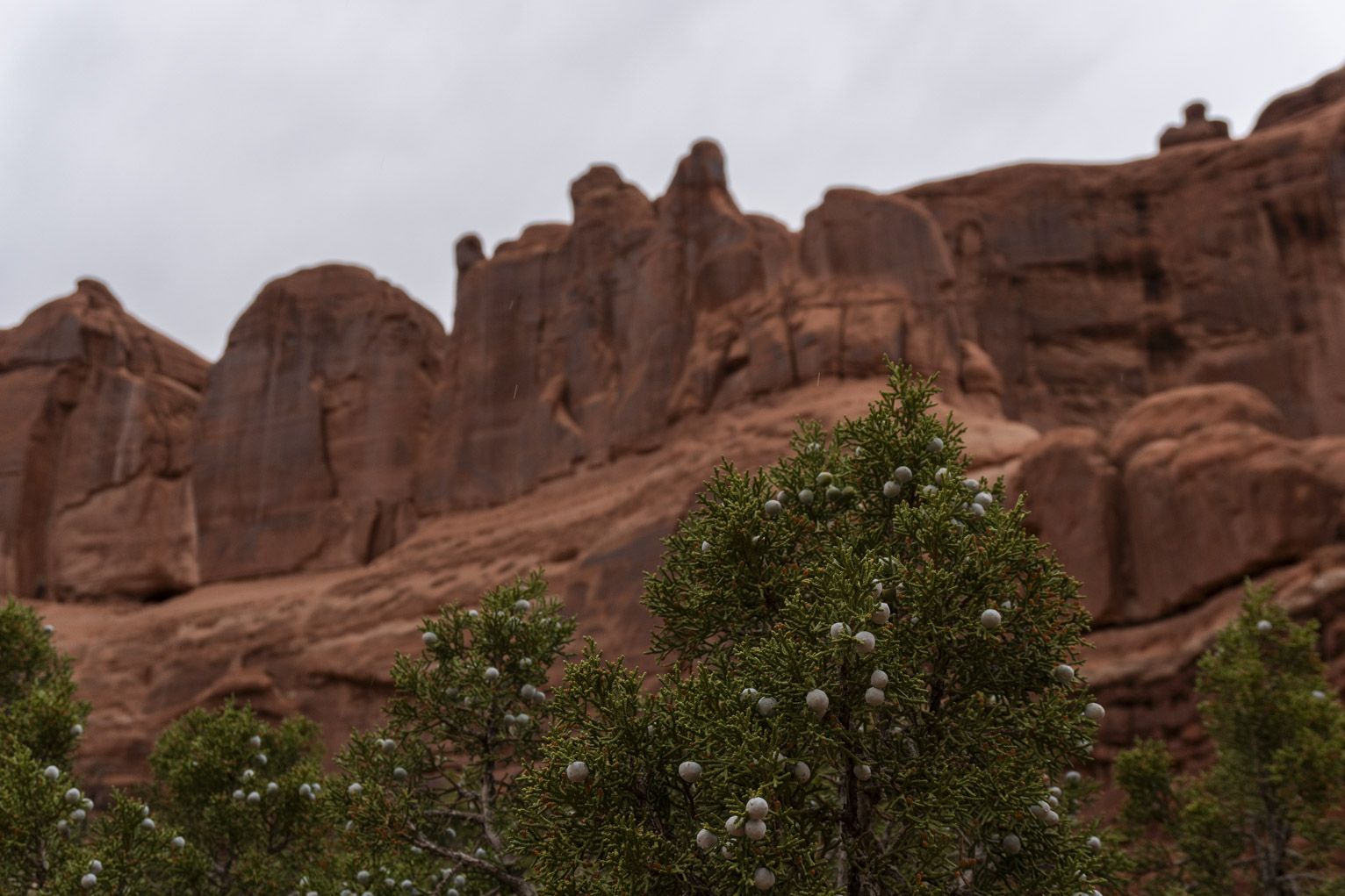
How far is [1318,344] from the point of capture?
39.4m

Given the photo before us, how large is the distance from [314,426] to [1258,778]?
34977 millimetres

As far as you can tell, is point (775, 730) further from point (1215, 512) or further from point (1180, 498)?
point (1180, 498)

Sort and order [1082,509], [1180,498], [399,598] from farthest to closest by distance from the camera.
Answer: [399,598] → [1082,509] → [1180,498]

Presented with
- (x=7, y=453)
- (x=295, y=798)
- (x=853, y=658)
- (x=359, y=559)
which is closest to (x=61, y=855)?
(x=295, y=798)

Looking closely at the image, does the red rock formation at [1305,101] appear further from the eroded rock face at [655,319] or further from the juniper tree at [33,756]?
the juniper tree at [33,756]

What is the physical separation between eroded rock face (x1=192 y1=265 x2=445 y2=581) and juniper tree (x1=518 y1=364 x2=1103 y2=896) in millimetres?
33180

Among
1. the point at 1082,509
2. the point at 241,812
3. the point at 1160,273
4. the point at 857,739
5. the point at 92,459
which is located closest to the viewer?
the point at 857,739

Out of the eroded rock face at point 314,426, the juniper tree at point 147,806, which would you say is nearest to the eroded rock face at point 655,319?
the eroded rock face at point 314,426

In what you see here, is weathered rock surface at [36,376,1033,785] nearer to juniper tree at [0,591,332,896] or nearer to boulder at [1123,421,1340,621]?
boulder at [1123,421,1340,621]

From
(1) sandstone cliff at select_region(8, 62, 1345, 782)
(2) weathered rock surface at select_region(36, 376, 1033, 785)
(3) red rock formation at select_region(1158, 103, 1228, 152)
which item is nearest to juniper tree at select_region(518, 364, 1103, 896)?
(1) sandstone cliff at select_region(8, 62, 1345, 782)

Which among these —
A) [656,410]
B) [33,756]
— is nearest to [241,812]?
[33,756]

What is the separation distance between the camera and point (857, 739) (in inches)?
331

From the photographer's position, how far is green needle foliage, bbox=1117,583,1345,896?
15641mm

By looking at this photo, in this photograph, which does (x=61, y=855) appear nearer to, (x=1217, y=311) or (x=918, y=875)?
(x=918, y=875)
